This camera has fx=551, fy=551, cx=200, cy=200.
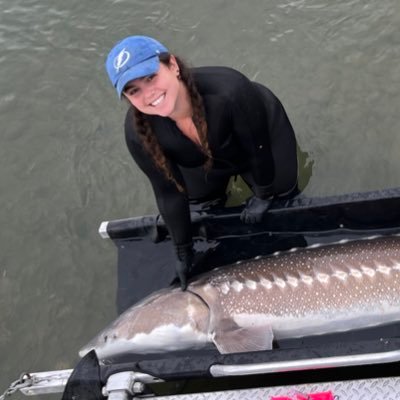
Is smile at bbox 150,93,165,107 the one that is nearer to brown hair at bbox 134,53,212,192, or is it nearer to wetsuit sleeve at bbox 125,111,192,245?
brown hair at bbox 134,53,212,192

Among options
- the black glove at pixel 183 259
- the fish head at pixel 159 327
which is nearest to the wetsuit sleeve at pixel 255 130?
the black glove at pixel 183 259

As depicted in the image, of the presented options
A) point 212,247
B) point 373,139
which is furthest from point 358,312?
point 373,139

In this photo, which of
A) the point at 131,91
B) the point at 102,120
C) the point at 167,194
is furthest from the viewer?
the point at 102,120

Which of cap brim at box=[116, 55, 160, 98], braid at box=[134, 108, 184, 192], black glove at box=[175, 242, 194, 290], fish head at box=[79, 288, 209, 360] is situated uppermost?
cap brim at box=[116, 55, 160, 98]

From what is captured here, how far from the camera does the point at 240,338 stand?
3.16 metres

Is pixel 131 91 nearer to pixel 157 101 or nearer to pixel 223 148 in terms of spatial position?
pixel 157 101

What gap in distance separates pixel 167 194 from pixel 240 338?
961mm

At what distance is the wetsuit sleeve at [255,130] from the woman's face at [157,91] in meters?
0.44

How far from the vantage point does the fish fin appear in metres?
3.12

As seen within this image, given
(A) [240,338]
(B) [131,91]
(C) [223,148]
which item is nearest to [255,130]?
(C) [223,148]

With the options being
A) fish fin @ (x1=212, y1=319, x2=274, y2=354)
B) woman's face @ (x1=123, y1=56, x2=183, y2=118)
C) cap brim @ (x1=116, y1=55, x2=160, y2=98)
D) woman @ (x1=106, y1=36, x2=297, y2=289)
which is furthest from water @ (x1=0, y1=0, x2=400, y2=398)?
cap brim @ (x1=116, y1=55, x2=160, y2=98)

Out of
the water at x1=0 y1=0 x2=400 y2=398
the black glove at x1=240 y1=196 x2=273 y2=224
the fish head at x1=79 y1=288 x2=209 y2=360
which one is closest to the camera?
the fish head at x1=79 y1=288 x2=209 y2=360

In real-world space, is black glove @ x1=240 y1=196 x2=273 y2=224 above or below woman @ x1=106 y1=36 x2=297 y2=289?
below

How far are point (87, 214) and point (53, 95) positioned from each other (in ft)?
5.35
